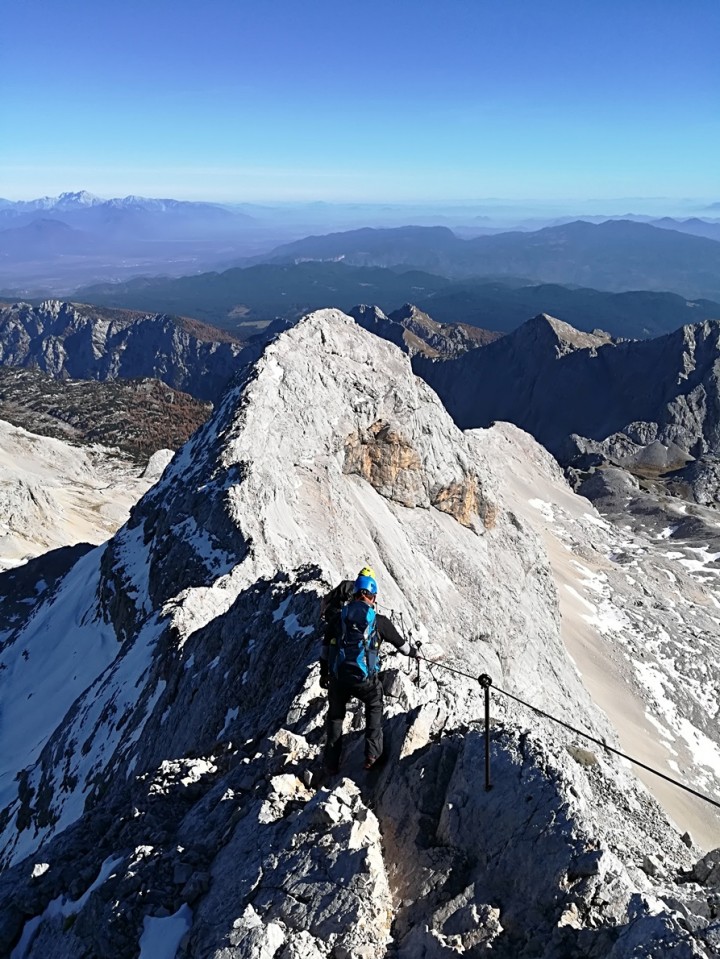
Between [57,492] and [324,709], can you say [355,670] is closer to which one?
[324,709]

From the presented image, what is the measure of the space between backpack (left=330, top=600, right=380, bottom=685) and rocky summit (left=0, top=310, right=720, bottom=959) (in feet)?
4.57

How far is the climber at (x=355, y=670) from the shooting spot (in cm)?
1112

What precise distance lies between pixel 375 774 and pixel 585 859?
147 inches

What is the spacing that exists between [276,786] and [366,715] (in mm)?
1846

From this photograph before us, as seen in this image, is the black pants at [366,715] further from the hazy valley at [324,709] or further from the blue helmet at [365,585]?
the blue helmet at [365,585]

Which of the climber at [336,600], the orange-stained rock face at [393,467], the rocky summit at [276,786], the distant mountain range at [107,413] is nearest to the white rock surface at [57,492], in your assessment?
the distant mountain range at [107,413]

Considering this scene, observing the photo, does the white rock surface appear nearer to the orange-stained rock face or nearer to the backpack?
the orange-stained rock face

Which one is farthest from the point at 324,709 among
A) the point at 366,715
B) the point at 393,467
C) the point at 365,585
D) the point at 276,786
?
the point at 393,467

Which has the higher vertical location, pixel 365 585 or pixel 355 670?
pixel 365 585

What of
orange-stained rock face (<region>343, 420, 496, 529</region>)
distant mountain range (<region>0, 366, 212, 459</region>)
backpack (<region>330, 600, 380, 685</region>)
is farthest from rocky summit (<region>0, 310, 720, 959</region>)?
distant mountain range (<region>0, 366, 212, 459</region>)

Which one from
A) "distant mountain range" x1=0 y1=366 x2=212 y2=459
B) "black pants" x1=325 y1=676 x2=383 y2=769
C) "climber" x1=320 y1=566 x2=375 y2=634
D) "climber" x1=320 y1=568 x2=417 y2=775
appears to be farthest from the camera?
"distant mountain range" x1=0 y1=366 x2=212 y2=459

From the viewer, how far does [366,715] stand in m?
11.2

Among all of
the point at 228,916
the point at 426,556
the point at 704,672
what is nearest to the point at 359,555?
the point at 426,556

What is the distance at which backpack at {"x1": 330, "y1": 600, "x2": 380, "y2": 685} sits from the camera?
36.6ft
